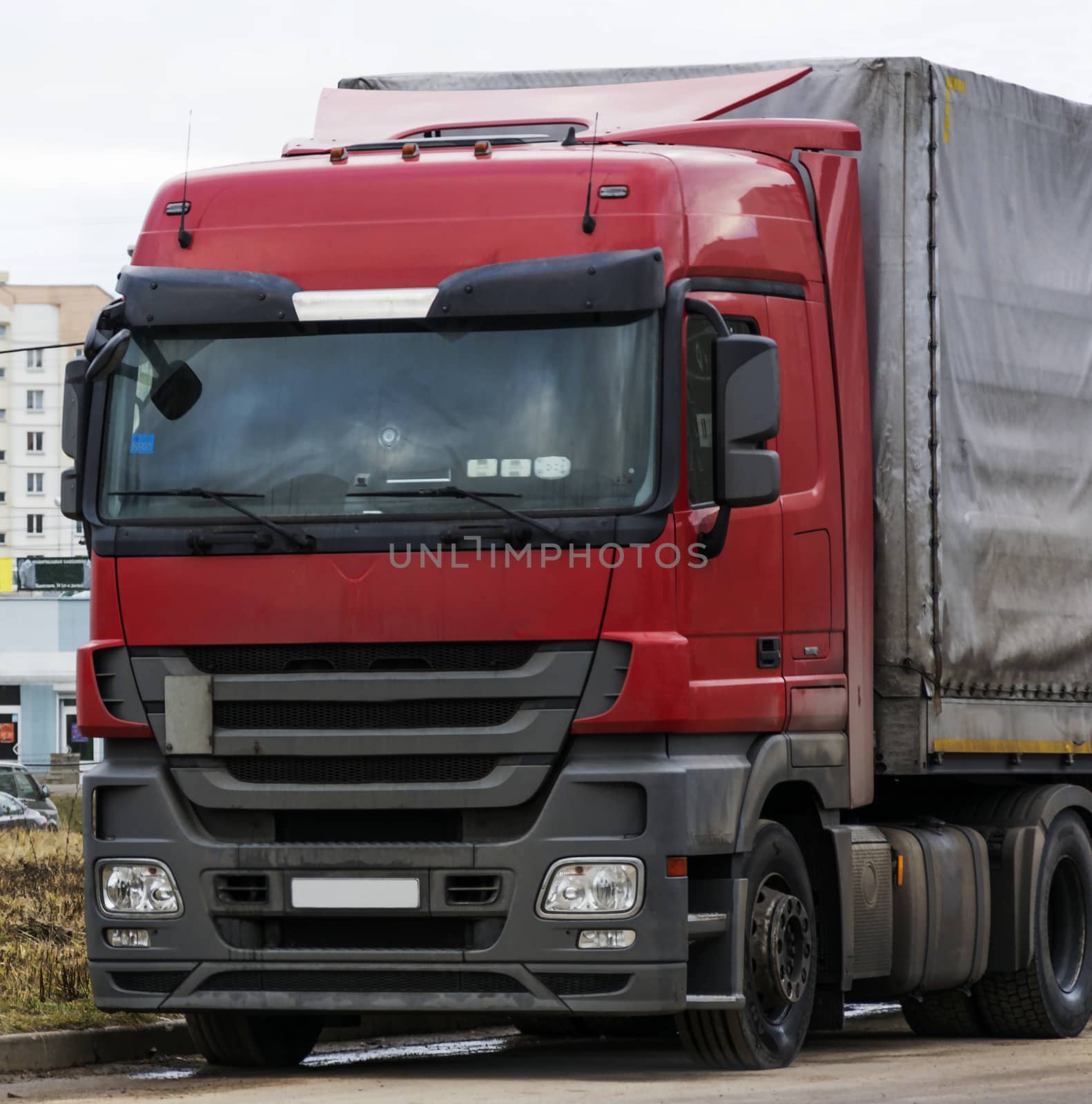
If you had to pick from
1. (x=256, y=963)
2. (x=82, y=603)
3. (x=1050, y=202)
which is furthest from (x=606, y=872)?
(x=82, y=603)

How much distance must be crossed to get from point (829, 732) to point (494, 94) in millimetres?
3316

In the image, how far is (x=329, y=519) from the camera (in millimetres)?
8914

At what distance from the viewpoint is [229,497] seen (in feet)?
29.6

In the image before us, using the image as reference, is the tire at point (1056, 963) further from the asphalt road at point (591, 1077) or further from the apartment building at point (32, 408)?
the apartment building at point (32, 408)

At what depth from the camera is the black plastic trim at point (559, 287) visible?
29.0 ft

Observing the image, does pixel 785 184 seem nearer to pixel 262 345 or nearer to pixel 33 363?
pixel 262 345

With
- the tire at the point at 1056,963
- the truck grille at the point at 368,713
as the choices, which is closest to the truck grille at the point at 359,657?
the truck grille at the point at 368,713

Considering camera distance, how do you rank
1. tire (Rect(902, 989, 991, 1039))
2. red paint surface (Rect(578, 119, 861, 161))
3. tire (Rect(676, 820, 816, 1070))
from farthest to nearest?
tire (Rect(902, 989, 991, 1039)) < red paint surface (Rect(578, 119, 861, 161)) < tire (Rect(676, 820, 816, 1070))

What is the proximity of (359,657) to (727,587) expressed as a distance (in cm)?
138

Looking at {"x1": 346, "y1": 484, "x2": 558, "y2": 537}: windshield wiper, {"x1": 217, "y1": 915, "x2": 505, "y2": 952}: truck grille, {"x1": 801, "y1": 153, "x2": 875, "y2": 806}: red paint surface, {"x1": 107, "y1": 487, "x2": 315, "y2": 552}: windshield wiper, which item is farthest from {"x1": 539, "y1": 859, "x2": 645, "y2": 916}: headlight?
{"x1": 801, "y1": 153, "x2": 875, "y2": 806}: red paint surface

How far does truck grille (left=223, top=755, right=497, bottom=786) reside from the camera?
29.0 ft

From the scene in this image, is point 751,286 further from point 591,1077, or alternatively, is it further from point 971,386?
point 591,1077

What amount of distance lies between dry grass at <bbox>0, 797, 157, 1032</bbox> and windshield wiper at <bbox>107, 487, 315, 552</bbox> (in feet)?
7.99

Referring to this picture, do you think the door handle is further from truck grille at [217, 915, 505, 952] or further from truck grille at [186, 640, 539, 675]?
truck grille at [217, 915, 505, 952]
